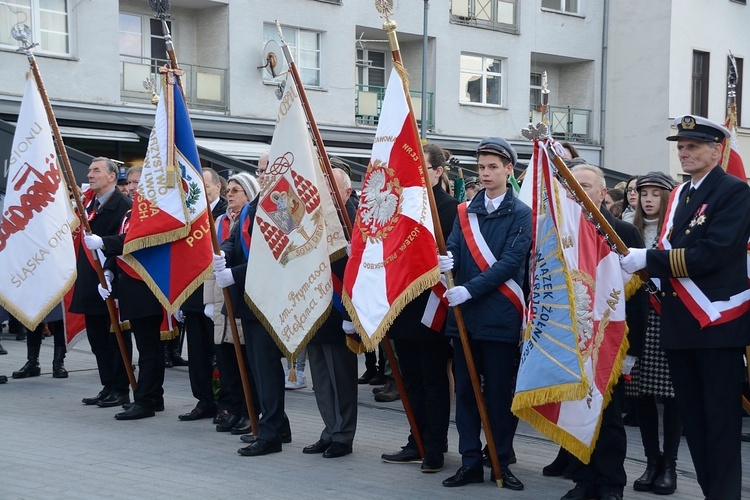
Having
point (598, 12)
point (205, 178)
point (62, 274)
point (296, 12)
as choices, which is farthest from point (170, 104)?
point (598, 12)

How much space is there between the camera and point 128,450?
6805 mm

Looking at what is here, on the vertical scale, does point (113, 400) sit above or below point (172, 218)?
below

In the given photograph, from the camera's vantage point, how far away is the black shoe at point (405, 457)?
21.3 ft

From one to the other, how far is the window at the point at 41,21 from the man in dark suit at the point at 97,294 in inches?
409

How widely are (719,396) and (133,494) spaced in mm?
3181

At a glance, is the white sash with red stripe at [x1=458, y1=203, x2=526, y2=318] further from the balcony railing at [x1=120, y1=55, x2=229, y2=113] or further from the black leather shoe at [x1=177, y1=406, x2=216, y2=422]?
the balcony railing at [x1=120, y1=55, x2=229, y2=113]

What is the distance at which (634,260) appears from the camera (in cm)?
512

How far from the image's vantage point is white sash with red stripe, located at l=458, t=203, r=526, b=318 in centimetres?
582

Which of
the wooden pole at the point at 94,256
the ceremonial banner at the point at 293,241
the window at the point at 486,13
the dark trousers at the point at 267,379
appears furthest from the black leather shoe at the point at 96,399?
the window at the point at 486,13

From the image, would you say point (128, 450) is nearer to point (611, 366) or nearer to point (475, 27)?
point (611, 366)

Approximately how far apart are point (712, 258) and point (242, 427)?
3921mm

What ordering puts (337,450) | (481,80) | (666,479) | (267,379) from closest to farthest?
(666,479) → (337,450) → (267,379) → (481,80)

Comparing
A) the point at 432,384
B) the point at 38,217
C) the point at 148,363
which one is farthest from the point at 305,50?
the point at 432,384

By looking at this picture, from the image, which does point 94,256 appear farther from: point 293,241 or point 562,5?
point 562,5
